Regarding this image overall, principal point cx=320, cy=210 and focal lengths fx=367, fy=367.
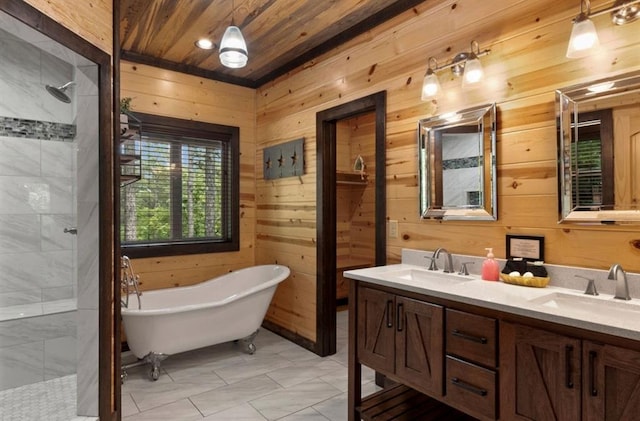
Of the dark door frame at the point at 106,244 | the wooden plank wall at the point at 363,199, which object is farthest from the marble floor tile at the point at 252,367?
the wooden plank wall at the point at 363,199

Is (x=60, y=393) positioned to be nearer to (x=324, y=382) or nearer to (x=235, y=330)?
(x=235, y=330)

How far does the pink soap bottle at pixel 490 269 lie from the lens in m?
1.97

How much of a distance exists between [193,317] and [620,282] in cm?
265

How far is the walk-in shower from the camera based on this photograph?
251 cm

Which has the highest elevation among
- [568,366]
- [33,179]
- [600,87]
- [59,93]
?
[59,93]

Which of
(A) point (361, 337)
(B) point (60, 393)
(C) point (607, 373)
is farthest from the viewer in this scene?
(B) point (60, 393)

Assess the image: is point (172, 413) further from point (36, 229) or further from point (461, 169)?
point (461, 169)

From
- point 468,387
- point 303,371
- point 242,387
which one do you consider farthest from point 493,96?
point 242,387

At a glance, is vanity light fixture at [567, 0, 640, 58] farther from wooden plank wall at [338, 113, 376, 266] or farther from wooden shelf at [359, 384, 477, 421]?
wooden plank wall at [338, 113, 376, 266]

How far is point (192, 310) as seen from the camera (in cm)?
279

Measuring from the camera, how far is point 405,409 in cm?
212

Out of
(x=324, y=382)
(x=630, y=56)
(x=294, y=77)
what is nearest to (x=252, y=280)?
(x=324, y=382)

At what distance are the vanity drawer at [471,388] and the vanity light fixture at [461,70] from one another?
59.5 inches

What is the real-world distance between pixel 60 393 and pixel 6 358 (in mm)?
459
